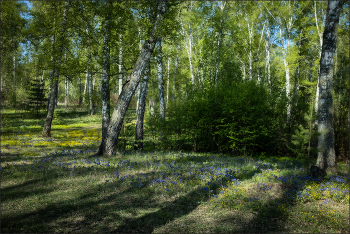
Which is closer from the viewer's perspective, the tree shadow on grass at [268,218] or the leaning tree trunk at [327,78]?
the tree shadow on grass at [268,218]

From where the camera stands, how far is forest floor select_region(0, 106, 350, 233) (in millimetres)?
3715

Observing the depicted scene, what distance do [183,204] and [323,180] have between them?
3785 millimetres

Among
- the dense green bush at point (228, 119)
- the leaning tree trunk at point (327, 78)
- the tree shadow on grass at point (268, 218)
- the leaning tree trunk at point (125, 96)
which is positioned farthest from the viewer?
the dense green bush at point (228, 119)

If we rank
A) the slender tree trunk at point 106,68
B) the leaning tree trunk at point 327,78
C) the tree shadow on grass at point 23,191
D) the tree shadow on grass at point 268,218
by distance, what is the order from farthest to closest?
the slender tree trunk at point 106,68
the leaning tree trunk at point 327,78
the tree shadow on grass at point 23,191
the tree shadow on grass at point 268,218

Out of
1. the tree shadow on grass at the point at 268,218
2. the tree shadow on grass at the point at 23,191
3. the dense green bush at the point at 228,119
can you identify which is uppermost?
the dense green bush at the point at 228,119

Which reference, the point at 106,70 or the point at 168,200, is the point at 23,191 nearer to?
the point at 168,200

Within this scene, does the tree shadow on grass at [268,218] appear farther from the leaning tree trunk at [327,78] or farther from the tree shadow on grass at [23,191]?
the tree shadow on grass at [23,191]

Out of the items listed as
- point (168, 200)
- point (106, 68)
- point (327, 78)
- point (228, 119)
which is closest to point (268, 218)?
point (168, 200)

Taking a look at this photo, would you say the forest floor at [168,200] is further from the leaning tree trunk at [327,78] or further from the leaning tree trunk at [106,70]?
the leaning tree trunk at [106,70]

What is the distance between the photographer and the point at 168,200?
4711 millimetres

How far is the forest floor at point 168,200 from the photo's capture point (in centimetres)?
371

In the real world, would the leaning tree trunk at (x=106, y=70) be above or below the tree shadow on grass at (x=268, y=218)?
above

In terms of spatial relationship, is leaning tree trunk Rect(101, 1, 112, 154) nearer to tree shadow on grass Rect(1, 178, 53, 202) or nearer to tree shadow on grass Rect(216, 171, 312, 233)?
tree shadow on grass Rect(1, 178, 53, 202)

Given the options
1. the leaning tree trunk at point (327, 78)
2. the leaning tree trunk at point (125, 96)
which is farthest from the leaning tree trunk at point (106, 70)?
the leaning tree trunk at point (327, 78)
